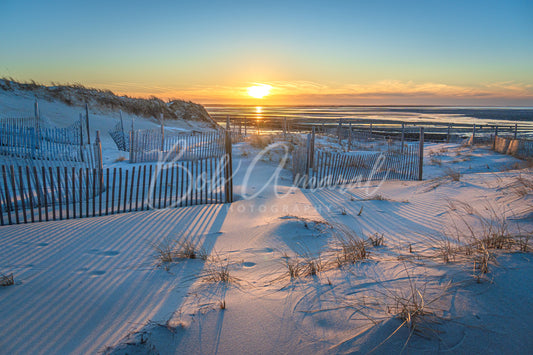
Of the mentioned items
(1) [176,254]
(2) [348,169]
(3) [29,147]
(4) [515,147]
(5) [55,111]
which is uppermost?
(5) [55,111]

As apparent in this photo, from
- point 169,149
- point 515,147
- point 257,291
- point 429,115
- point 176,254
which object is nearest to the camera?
point 257,291

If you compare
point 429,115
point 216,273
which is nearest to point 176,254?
point 216,273

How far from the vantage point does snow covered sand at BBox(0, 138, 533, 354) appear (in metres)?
2.01

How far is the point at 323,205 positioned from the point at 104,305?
5.35 meters

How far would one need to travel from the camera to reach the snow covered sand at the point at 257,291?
6.59ft

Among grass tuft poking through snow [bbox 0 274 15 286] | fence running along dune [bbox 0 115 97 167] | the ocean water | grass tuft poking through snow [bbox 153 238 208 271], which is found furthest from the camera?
the ocean water

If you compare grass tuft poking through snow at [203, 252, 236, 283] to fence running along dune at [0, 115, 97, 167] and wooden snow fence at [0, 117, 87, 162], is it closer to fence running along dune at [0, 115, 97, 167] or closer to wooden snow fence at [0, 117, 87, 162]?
fence running along dune at [0, 115, 97, 167]

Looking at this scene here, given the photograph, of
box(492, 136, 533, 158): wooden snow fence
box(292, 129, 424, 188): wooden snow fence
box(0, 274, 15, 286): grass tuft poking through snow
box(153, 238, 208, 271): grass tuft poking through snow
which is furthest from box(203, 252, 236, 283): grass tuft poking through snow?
box(492, 136, 533, 158): wooden snow fence

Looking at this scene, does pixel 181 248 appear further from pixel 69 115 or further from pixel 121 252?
pixel 69 115

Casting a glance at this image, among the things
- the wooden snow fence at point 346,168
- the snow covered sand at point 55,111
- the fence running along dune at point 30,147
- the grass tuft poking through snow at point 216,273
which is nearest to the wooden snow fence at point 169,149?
the fence running along dune at point 30,147

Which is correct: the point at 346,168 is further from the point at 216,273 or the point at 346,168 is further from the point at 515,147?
the point at 515,147

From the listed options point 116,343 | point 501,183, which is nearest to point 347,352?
point 116,343

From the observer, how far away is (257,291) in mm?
2832

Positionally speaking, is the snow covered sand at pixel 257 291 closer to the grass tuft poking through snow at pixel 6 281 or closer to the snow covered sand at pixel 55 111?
the grass tuft poking through snow at pixel 6 281
